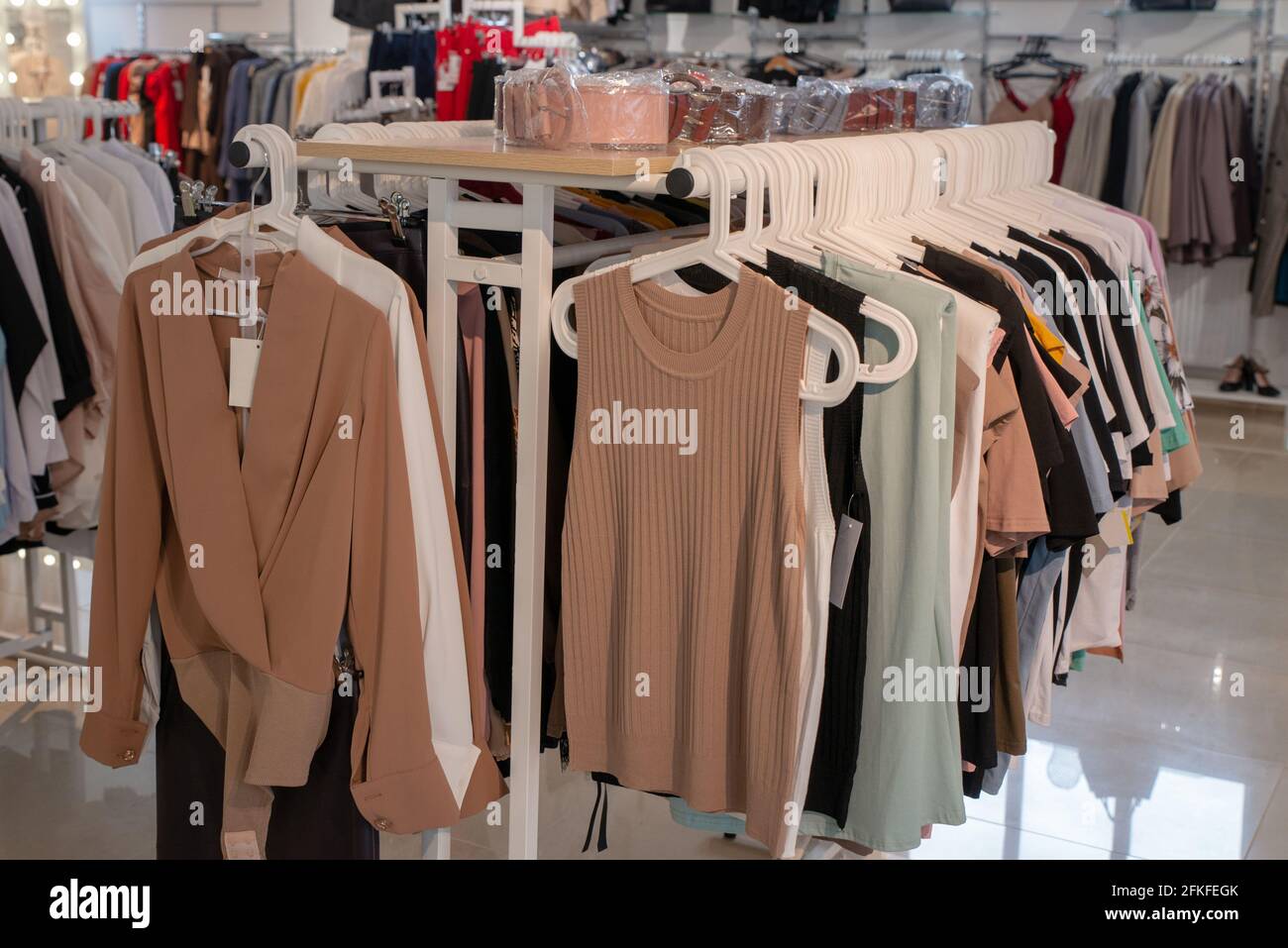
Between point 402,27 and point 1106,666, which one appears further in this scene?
point 402,27

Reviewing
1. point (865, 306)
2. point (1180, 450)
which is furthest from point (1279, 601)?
point (865, 306)

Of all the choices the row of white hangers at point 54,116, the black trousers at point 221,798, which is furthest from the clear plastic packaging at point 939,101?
the row of white hangers at point 54,116

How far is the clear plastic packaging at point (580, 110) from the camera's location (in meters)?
1.95

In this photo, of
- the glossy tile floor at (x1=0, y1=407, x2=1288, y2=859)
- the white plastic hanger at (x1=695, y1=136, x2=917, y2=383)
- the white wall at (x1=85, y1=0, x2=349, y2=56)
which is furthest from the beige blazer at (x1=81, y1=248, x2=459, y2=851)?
the white wall at (x1=85, y1=0, x2=349, y2=56)

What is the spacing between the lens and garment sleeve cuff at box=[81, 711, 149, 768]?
75.6 inches

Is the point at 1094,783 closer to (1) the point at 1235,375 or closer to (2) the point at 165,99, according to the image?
(1) the point at 1235,375

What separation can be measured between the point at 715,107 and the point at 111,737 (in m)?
1.45

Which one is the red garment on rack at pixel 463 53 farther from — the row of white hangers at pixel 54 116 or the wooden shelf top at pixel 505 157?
the wooden shelf top at pixel 505 157

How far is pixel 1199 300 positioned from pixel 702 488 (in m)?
6.03

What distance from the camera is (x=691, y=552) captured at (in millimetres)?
1781

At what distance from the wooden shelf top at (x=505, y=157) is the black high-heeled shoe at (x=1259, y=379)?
562cm

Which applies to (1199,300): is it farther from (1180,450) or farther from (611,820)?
(611,820)

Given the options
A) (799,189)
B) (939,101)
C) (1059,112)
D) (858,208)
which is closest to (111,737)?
(799,189)
